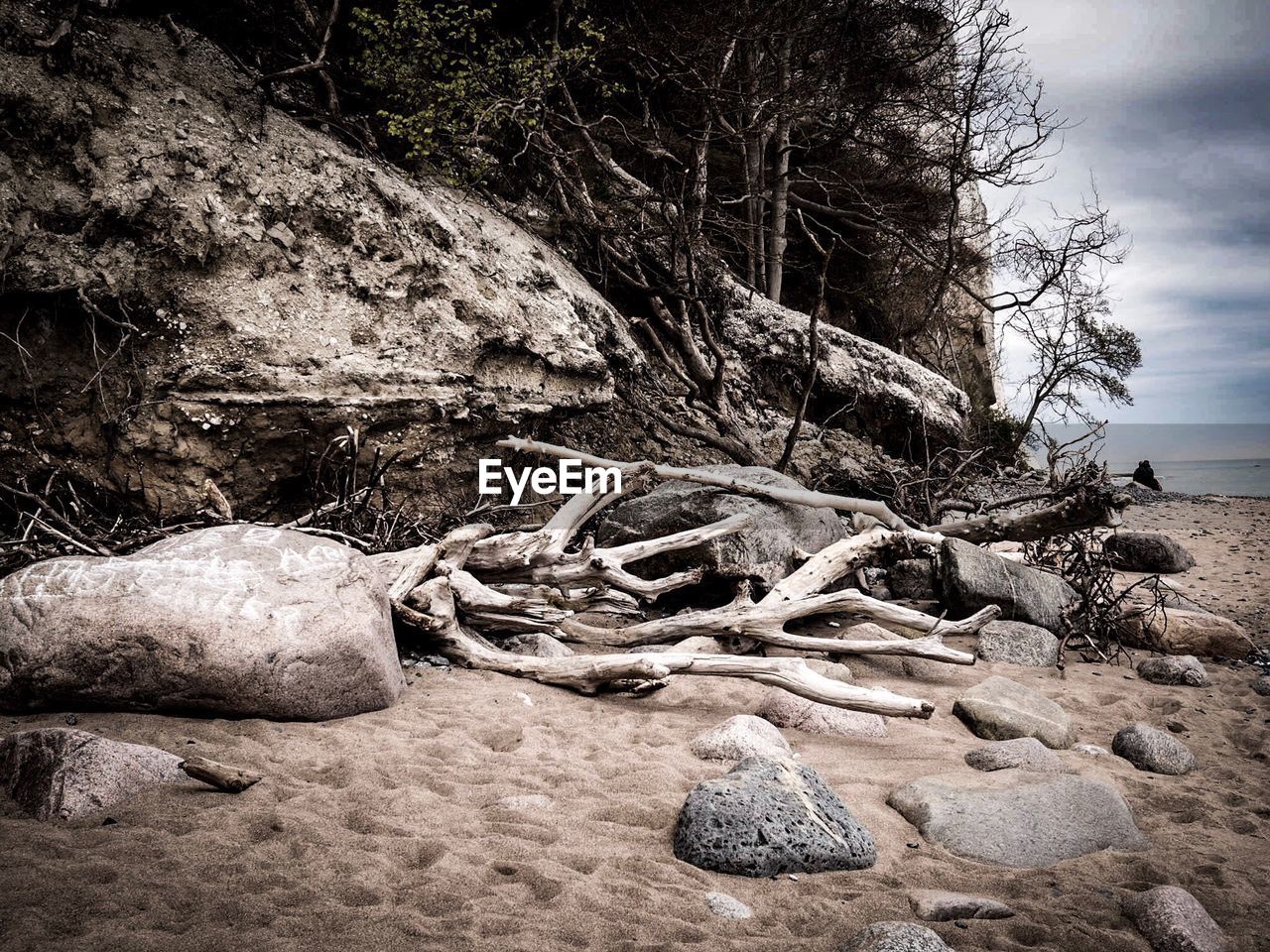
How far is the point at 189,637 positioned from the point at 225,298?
9.80 feet

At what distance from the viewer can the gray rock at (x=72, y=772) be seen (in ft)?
7.70

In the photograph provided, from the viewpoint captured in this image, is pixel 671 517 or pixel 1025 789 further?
pixel 671 517

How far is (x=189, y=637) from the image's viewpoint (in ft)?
10.2

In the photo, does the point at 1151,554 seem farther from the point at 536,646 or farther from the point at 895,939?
the point at 895,939

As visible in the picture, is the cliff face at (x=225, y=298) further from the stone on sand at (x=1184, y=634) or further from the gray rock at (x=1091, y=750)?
the stone on sand at (x=1184, y=634)

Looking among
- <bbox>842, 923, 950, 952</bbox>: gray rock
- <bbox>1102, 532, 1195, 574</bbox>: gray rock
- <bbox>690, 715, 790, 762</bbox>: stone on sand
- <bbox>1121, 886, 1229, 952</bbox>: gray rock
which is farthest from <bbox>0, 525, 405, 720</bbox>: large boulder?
<bbox>1102, 532, 1195, 574</bbox>: gray rock

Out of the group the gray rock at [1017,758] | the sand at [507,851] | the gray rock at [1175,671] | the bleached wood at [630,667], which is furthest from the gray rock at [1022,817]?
the gray rock at [1175,671]

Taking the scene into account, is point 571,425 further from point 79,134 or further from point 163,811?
point 163,811

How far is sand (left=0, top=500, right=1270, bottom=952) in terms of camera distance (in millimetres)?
1946

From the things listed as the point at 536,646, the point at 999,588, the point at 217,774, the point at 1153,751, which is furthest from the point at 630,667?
the point at 999,588

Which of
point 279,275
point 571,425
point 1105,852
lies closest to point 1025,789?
point 1105,852

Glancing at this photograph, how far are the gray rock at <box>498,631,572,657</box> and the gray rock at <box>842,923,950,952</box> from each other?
8.85ft

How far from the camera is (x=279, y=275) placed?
5.47 m

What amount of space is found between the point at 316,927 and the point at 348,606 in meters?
1.74
